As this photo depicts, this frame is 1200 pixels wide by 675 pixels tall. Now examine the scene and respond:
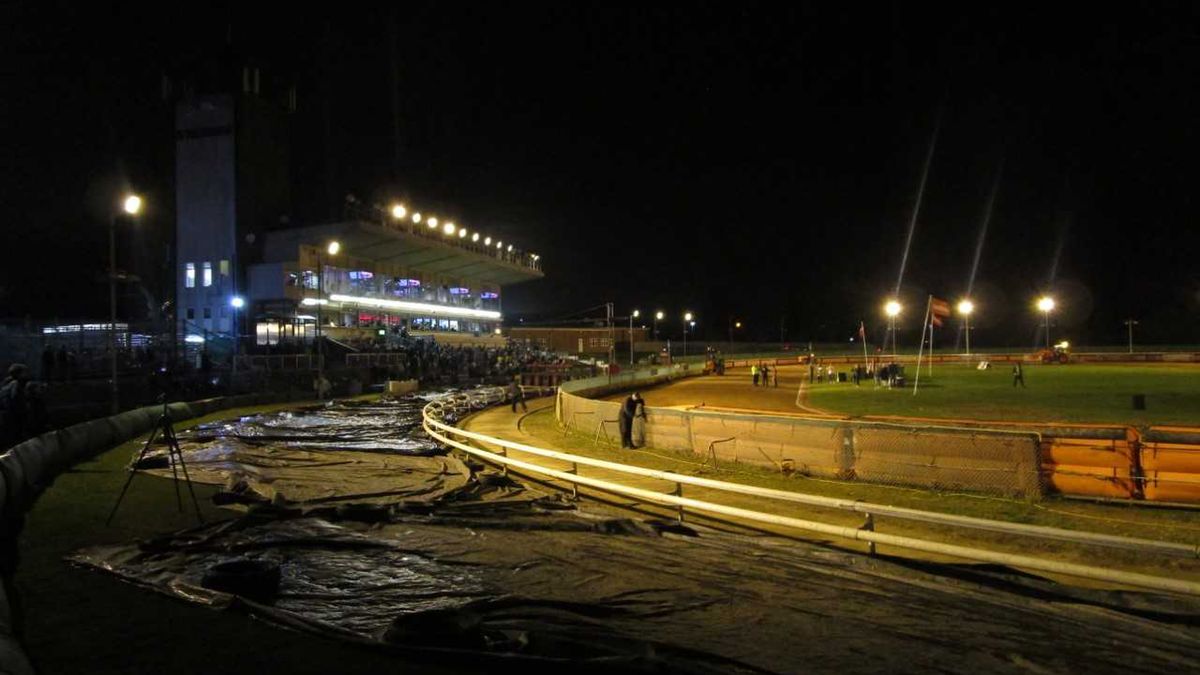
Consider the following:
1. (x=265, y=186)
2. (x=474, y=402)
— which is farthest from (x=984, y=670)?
(x=265, y=186)

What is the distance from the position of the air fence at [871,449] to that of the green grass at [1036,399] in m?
11.8

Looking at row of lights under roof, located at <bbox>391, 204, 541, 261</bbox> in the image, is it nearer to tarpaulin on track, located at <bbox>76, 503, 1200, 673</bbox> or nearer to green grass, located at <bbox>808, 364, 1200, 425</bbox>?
green grass, located at <bbox>808, 364, 1200, 425</bbox>

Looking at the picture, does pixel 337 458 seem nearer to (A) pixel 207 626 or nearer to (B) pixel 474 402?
(A) pixel 207 626

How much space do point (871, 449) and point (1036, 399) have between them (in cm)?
2116

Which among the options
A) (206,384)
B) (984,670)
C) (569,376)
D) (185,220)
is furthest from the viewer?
(185,220)

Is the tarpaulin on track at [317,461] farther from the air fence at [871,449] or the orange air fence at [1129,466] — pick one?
the orange air fence at [1129,466]

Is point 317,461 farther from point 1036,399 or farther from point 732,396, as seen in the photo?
point 1036,399

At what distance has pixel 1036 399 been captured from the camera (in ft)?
101

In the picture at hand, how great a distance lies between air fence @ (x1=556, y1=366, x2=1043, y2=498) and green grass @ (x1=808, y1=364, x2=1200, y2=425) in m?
11.8

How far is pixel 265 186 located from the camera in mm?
58312

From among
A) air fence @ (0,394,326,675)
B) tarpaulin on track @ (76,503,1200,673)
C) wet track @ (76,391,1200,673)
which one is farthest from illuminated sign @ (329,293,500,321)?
tarpaulin on track @ (76,503,1200,673)

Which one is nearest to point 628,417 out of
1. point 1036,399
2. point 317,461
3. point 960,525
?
point 317,461

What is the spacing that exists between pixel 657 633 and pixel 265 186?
60.5 metres

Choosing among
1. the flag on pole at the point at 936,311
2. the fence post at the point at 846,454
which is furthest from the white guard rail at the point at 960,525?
the flag on pole at the point at 936,311
